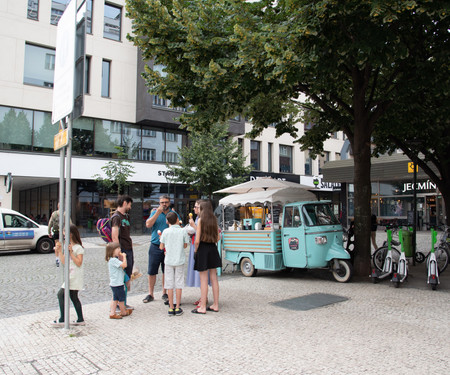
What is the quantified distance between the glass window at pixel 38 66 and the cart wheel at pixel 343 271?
2047 centimetres

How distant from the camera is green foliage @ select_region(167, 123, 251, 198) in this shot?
23.3 meters

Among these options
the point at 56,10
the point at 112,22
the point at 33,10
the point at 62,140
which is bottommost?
the point at 62,140

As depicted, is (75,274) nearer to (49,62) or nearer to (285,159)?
(49,62)

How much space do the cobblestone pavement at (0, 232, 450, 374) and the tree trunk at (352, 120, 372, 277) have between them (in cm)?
154

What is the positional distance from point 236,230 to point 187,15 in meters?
5.22

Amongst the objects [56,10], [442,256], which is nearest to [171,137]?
[56,10]

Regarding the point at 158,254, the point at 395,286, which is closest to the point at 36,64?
the point at 158,254

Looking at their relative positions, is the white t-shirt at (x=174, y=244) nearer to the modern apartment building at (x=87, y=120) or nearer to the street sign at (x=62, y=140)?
the street sign at (x=62, y=140)

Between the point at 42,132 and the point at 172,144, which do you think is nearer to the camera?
the point at 42,132

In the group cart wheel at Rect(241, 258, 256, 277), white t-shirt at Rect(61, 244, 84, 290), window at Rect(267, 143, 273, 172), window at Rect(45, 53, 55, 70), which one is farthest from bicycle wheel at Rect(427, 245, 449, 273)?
window at Rect(267, 143, 273, 172)

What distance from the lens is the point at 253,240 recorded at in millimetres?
9672

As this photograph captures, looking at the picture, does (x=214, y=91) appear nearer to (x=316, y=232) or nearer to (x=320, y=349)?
(x=316, y=232)

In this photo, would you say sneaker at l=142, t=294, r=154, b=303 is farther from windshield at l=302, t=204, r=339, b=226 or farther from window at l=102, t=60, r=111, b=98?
window at l=102, t=60, r=111, b=98

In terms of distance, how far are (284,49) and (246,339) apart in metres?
5.18
